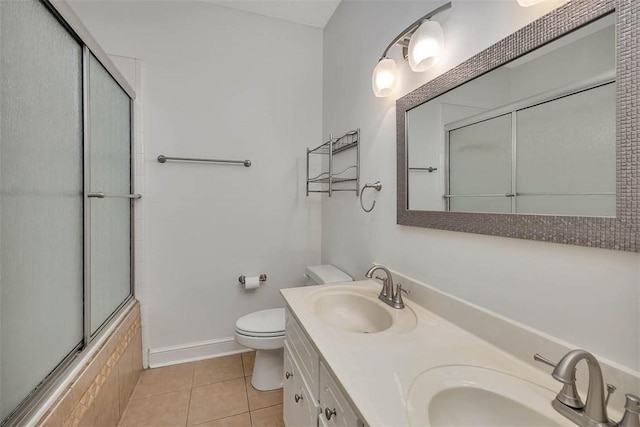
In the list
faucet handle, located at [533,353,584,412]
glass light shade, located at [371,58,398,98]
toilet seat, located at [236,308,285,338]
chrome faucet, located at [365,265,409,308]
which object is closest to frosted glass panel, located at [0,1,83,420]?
toilet seat, located at [236,308,285,338]

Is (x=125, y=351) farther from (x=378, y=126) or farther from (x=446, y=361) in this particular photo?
(x=378, y=126)

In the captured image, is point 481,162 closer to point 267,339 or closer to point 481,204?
point 481,204

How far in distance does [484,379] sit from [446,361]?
10 cm

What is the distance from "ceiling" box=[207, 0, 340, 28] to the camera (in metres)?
1.92

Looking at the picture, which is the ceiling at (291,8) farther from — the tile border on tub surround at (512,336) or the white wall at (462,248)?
the tile border on tub surround at (512,336)

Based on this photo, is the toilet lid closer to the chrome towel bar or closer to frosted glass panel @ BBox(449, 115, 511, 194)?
the chrome towel bar

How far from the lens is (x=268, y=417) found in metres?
1.47

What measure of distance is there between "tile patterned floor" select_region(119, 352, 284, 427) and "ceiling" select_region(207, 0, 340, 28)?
8.37ft

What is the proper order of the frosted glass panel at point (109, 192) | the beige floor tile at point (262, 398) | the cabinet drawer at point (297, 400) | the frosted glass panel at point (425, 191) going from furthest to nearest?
1. the beige floor tile at point (262, 398)
2. the frosted glass panel at point (109, 192)
3. the frosted glass panel at point (425, 191)
4. the cabinet drawer at point (297, 400)

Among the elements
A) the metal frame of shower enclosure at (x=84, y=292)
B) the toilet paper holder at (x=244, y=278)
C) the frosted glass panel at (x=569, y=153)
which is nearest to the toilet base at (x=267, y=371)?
the toilet paper holder at (x=244, y=278)

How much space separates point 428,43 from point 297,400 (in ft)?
4.69

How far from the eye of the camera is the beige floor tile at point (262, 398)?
1.56m

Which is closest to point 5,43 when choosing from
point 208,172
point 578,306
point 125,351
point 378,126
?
point 208,172

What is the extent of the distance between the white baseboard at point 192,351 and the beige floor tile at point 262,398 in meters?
0.41
